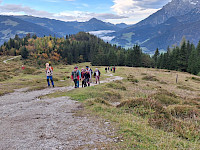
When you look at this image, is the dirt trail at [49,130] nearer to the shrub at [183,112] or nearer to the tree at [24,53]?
the shrub at [183,112]

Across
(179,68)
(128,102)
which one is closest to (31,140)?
(128,102)

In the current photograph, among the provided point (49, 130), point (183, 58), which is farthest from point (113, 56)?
point (49, 130)

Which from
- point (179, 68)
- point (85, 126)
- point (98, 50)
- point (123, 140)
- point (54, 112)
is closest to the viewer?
point (123, 140)

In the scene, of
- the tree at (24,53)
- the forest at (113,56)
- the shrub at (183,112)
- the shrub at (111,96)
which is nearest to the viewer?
the shrub at (183,112)

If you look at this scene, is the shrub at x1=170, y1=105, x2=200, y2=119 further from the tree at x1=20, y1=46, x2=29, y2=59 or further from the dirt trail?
the tree at x1=20, y1=46, x2=29, y2=59

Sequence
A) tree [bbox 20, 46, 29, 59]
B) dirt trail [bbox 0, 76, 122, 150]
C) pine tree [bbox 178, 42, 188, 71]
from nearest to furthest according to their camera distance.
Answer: dirt trail [bbox 0, 76, 122, 150] < pine tree [bbox 178, 42, 188, 71] < tree [bbox 20, 46, 29, 59]

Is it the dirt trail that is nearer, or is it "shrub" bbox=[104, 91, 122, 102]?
the dirt trail

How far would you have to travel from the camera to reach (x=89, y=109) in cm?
1017

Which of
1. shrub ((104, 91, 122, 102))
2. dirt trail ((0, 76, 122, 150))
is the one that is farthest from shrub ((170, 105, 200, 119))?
shrub ((104, 91, 122, 102))

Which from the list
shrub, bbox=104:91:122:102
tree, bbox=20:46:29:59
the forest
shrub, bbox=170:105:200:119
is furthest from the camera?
tree, bbox=20:46:29:59

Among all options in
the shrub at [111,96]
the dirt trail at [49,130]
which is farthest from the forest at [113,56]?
the dirt trail at [49,130]

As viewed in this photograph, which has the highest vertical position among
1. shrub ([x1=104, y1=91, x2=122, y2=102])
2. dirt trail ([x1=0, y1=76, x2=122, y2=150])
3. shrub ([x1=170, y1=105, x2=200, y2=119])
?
dirt trail ([x1=0, y1=76, x2=122, y2=150])

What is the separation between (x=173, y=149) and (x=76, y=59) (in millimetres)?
145464

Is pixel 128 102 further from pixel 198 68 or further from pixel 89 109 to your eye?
pixel 198 68
